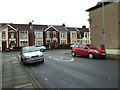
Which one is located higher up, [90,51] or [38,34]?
[38,34]

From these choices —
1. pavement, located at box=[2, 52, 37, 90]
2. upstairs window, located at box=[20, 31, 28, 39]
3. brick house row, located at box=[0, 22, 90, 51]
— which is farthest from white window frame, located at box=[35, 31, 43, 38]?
pavement, located at box=[2, 52, 37, 90]

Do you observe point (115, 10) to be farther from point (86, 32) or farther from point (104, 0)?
point (86, 32)

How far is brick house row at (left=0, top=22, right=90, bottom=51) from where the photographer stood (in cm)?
3575

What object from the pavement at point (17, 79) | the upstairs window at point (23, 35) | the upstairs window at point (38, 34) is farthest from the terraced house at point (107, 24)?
the upstairs window at point (23, 35)

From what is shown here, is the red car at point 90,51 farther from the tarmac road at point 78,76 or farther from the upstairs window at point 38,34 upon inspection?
the upstairs window at point 38,34

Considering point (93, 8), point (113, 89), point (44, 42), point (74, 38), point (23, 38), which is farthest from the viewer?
point (74, 38)

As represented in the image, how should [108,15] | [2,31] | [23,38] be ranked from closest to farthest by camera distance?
1. [108,15]
2. [2,31]
3. [23,38]

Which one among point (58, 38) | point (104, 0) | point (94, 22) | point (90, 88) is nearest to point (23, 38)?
point (58, 38)

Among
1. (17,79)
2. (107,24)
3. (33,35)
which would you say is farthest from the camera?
(33,35)

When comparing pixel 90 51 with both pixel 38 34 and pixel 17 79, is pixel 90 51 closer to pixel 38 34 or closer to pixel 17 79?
pixel 17 79

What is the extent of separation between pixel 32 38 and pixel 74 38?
57.6 feet

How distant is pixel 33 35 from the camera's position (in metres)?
39.0

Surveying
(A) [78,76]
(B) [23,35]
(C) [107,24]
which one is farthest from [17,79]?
(B) [23,35]

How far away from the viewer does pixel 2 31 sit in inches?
1400
